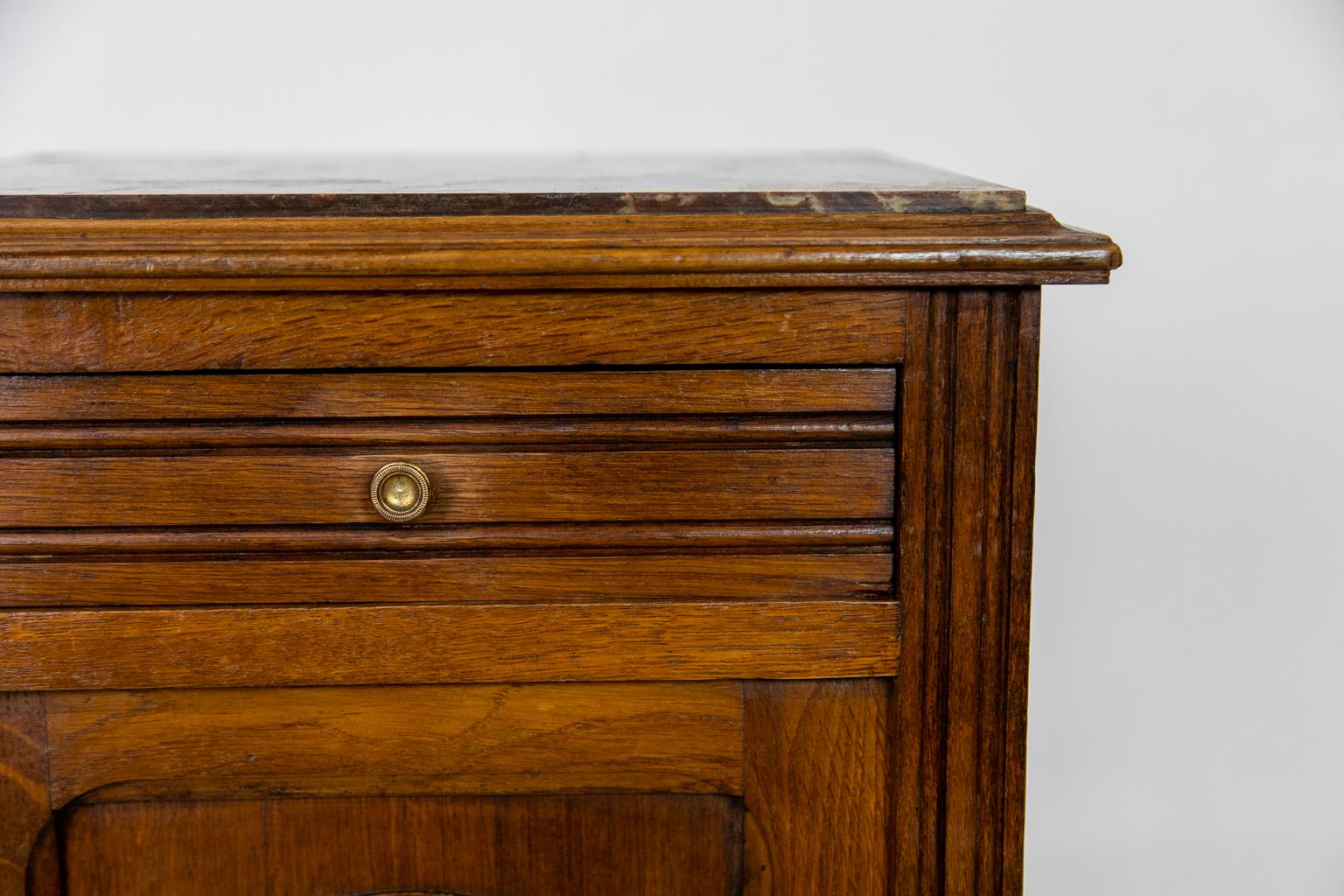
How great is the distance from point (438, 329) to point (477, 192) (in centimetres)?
8

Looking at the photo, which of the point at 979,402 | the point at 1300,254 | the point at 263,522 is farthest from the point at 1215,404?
the point at 263,522

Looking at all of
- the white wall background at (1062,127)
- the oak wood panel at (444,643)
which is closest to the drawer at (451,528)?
the oak wood panel at (444,643)

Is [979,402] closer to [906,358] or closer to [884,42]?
[906,358]

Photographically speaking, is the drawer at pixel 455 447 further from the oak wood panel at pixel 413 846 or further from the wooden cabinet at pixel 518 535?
the oak wood panel at pixel 413 846

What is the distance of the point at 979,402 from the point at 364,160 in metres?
0.55

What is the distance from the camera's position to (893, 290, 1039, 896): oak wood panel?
0.78 metres

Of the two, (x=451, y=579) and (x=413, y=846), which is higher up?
(x=451, y=579)

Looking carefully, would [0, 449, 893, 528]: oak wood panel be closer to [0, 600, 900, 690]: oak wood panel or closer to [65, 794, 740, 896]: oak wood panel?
[0, 600, 900, 690]: oak wood panel

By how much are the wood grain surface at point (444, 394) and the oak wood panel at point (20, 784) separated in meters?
0.16

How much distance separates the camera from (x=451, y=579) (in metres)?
0.80

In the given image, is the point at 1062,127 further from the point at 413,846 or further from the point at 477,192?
the point at 413,846

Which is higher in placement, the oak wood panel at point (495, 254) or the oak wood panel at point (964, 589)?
the oak wood panel at point (495, 254)

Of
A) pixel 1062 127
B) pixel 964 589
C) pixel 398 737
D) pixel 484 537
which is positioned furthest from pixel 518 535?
pixel 1062 127

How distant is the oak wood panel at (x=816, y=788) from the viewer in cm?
82
